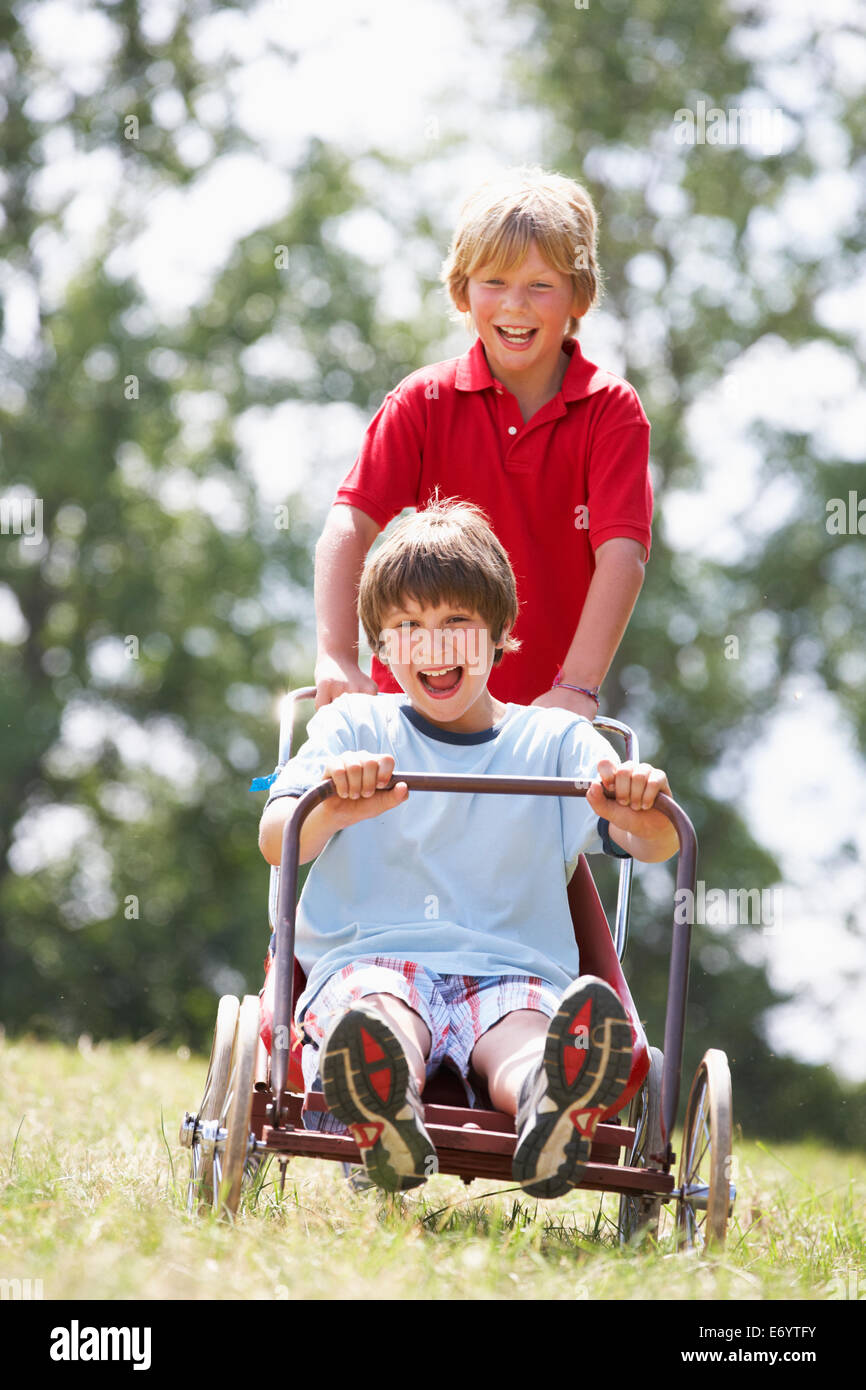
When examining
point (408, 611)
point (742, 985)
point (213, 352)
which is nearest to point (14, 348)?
point (213, 352)

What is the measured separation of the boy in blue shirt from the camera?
8.12 ft

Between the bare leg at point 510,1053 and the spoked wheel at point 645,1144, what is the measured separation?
0.77ft

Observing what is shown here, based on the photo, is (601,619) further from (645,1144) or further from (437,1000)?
(645,1144)

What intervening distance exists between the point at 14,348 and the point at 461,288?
10.7 metres

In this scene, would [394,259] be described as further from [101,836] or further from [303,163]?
[101,836]

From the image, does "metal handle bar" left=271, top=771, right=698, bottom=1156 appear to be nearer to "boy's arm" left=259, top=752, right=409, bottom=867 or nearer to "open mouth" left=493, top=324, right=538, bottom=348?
"boy's arm" left=259, top=752, right=409, bottom=867

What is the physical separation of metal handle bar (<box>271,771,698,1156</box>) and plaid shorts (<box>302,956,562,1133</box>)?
13 centimetres

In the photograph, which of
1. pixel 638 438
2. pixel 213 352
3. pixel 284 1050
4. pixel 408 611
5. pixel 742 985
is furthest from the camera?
pixel 213 352

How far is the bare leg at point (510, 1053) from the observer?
7.69 feet

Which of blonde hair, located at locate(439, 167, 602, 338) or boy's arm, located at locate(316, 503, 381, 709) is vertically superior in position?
blonde hair, located at locate(439, 167, 602, 338)

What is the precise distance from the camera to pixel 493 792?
2.42 meters

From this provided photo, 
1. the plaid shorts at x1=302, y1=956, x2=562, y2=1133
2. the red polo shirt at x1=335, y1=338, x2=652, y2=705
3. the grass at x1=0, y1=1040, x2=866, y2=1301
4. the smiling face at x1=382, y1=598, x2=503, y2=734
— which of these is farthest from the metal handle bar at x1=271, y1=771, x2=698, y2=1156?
the red polo shirt at x1=335, y1=338, x2=652, y2=705

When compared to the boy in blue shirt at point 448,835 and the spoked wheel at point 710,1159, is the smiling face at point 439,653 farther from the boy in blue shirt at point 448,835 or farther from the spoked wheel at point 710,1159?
the spoked wheel at point 710,1159

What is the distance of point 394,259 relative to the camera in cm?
1452
